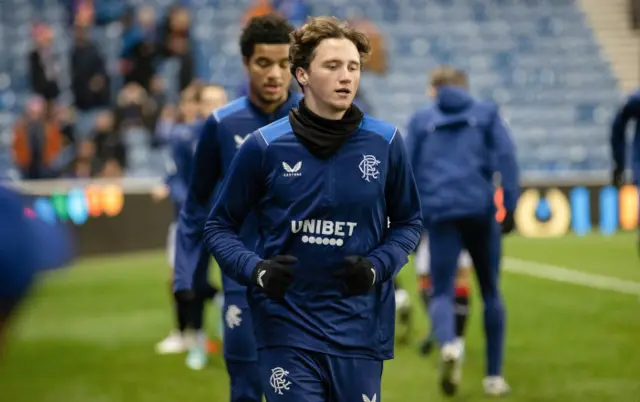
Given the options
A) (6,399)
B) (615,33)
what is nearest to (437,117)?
(6,399)

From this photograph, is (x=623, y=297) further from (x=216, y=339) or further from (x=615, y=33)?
(x=615, y=33)

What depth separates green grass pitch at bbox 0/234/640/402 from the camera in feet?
29.0

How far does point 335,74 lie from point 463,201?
386 cm

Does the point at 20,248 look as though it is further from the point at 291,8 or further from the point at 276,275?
the point at 291,8

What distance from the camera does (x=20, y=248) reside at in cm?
244

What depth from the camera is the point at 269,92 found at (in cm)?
616

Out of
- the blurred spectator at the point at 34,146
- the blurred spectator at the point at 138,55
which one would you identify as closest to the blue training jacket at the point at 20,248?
the blurred spectator at the point at 34,146

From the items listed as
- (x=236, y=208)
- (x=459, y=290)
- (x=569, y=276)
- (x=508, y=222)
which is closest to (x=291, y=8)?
(x=569, y=276)

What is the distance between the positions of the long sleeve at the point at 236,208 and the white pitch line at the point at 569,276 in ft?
32.0

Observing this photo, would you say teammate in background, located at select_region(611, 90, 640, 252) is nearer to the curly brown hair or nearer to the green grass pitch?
the green grass pitch

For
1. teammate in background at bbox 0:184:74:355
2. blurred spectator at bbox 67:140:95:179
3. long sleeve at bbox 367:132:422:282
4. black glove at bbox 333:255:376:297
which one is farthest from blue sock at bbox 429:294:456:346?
blurred spectator at bbox 67:140:95:179

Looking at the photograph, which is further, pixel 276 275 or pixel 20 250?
pixel 276 275

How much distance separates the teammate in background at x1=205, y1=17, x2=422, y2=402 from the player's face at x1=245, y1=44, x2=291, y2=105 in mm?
1364

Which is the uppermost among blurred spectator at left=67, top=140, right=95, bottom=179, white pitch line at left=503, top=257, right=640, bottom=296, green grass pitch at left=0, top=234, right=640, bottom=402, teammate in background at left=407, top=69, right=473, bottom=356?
teammate in background at left=407, top=69, right=473, bottom=356
